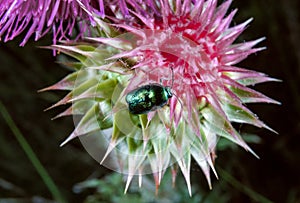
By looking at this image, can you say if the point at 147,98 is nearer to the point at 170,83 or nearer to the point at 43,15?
the point at 170,83

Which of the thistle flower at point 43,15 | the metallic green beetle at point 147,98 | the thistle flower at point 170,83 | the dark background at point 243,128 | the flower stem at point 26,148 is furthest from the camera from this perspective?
the dark background at point 243,128

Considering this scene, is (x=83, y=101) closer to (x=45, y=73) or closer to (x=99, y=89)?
(x=99, y=89)

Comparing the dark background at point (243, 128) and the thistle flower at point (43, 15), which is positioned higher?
the thistle flower at point (43, 15)

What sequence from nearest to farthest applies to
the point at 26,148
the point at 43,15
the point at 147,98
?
the point at 147,98 < the point at 43,15 < the point at 26,148

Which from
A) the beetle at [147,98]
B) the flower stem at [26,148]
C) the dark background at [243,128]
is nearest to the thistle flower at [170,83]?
the beetle at [147,98]

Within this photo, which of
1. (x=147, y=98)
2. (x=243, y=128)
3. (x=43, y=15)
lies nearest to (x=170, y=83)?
(x=147, y=98)

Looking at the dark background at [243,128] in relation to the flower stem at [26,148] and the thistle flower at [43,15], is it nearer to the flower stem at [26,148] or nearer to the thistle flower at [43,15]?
the flower stem at [26,148]

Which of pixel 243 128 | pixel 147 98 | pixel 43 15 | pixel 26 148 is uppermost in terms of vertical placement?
pixel 43 15
